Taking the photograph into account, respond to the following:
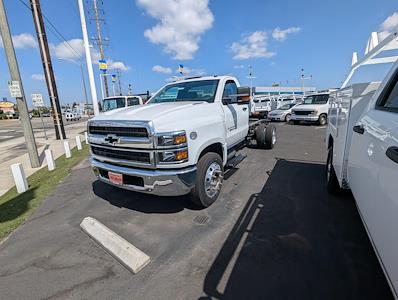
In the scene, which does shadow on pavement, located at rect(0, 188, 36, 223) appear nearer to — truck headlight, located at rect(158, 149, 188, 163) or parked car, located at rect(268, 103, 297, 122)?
truck headlight, located at rect(158, 149, 188, 163)

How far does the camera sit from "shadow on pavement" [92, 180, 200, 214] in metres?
4.04

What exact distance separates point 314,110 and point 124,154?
47.6 ft

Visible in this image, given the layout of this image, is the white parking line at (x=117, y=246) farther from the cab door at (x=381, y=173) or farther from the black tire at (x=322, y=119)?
the black tire at (x=322, y=119)

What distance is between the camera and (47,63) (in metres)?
13.0

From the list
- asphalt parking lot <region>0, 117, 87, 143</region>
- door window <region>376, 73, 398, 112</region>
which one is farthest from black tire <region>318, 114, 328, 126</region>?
asphalt parking lot <region>0, 117, 87, 143</region>

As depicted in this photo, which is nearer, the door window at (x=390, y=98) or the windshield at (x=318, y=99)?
the door window at (x=390, y=98)

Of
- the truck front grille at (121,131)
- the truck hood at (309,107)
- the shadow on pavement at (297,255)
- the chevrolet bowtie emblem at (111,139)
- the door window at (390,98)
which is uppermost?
the door window at (390,98)

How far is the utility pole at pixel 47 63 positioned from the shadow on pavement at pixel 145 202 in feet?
37.3

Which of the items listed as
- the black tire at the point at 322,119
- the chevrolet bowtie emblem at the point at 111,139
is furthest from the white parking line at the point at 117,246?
the black tire at the point at 322,119

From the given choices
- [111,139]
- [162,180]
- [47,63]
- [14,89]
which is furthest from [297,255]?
[47,63]

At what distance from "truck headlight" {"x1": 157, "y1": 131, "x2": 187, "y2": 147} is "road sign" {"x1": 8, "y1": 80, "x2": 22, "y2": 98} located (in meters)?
6.59

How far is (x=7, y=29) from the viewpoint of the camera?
6.81m

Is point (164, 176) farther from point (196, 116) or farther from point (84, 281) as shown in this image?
point (84, 281)

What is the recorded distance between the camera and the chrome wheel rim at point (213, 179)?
380 cm
